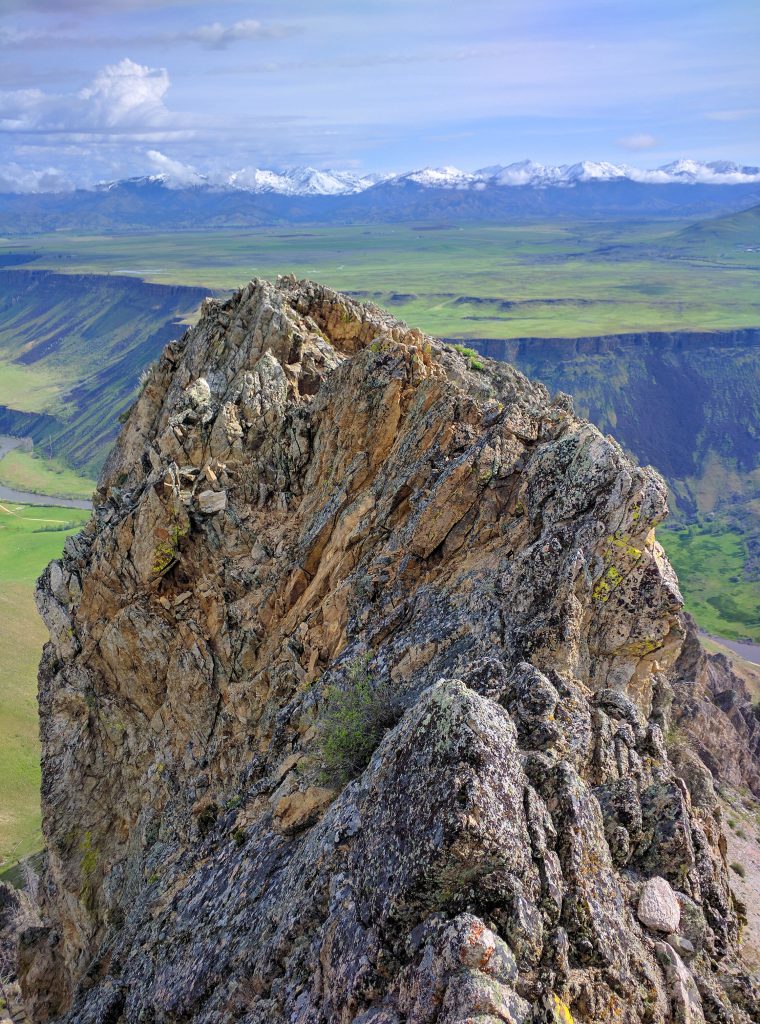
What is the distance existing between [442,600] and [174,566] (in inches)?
663

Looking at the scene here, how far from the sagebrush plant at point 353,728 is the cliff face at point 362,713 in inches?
3.9

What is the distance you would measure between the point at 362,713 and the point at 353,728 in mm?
691

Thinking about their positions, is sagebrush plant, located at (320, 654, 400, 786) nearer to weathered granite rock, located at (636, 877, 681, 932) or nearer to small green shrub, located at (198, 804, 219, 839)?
small green shrub, located at (198, 804, 219, 839)

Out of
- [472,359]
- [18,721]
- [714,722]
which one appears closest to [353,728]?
[472,359]

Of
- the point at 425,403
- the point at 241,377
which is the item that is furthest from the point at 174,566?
the point at 425,403

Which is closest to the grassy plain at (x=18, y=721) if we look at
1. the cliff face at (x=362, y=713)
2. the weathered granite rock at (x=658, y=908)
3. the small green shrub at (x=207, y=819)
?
the cliff face at (x=362, y=713)

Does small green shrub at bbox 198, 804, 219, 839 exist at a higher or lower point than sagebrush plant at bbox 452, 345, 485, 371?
lower

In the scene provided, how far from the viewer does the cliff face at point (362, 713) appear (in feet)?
54.7

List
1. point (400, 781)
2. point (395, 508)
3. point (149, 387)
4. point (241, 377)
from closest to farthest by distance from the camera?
point (400, 781) < point (395, 508) < point (241, 377) < point (149, 387)

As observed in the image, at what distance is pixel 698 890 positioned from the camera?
62.6ft

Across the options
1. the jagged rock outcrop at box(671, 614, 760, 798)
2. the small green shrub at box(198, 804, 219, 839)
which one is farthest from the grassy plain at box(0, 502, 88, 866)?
the jagged rock outcrop at box(671, 614, 760, 798)

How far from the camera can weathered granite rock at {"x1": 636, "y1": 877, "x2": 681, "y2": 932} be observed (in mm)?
17484

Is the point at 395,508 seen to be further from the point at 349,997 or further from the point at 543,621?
the point at 349,997

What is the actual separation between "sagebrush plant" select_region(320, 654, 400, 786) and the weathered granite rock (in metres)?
8.32
